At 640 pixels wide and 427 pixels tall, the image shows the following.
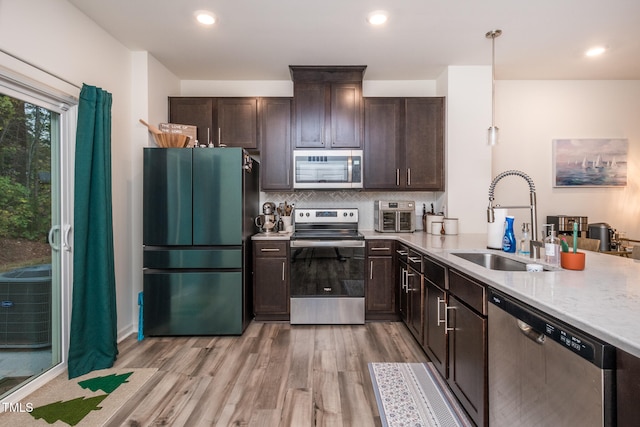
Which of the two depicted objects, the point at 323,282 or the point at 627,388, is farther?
the point at 323,282

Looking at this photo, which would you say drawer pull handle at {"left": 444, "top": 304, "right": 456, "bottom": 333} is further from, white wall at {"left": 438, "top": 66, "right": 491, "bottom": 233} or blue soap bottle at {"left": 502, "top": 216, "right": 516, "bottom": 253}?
white wall at {"left": 438, "top": 66, "right": 491, "bottom": 233}

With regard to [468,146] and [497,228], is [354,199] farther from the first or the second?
[497,228]

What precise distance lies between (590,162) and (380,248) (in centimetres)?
279

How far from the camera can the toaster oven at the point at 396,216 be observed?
344 cm


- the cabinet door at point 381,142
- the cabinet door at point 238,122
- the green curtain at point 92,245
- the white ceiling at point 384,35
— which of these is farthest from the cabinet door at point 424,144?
the green curtain at point 92,245

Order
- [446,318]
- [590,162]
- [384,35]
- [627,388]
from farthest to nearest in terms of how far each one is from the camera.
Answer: [590,162] → [384,35] → [446,318] → [627,388]

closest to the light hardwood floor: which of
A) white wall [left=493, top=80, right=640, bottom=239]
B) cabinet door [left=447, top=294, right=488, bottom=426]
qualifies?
cabinet door [left=447, top=294, right=488, bottom=426]

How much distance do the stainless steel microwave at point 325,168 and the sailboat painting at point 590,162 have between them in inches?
95.3

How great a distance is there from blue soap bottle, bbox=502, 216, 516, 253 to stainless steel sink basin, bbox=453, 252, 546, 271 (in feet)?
0.26

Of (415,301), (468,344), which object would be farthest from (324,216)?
(468,344)

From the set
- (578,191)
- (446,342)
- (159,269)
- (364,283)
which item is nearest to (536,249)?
(446,342)

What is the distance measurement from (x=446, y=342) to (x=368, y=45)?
2.59 m

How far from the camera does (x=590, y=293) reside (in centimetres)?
118

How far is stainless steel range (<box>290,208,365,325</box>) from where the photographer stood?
3.11 meters
